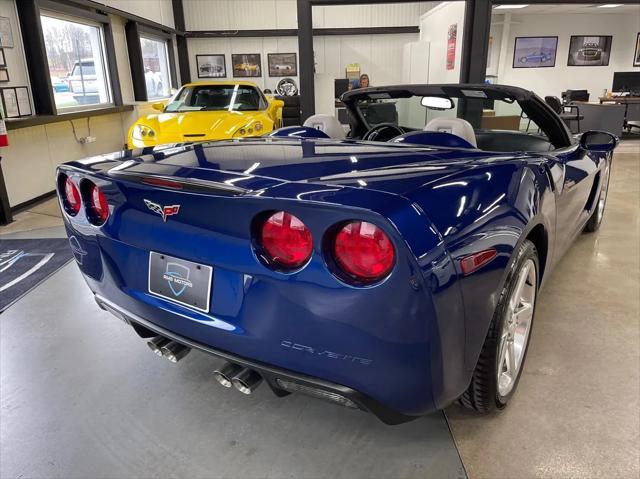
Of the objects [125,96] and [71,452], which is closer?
[71,452]

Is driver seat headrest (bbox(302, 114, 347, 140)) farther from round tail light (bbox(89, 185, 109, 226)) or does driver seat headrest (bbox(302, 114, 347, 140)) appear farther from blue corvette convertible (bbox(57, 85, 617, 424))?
round tail light (bbox(89, 185, 109, 226))

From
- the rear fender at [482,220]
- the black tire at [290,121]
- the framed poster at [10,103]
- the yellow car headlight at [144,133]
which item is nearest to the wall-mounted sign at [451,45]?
the black tire at [290,121]

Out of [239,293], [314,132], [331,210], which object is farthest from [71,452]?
[314,132]

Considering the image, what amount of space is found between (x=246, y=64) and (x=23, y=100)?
949 cm

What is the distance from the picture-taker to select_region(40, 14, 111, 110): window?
6.41 metres

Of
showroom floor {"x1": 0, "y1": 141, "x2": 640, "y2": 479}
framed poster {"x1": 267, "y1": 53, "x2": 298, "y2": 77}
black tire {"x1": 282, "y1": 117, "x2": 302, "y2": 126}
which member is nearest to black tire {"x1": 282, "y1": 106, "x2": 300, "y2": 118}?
black tire {"x1": 282, "y1": 117, "x2": 302, "y2": 126}

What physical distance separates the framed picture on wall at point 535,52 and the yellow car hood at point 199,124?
11408 millimetres

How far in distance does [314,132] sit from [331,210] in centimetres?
129

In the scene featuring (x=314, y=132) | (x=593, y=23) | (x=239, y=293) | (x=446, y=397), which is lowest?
(x=446, y=397)

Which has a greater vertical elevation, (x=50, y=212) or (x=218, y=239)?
(x=218, y=239)

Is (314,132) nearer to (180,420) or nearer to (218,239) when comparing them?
(218,239)

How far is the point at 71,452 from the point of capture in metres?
1.53

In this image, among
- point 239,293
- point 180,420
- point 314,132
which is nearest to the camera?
point 239,293

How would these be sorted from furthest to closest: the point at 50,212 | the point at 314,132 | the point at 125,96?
the point at 125,96
the point at 50,212
the point at 314,132
